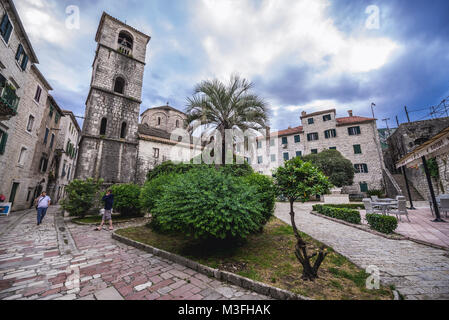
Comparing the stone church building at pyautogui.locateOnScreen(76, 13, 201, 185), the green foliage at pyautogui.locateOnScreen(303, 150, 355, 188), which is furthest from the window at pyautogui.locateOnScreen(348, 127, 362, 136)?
the stone church building at pyautogui.locateOnScreen(76, 13, 201, 185)

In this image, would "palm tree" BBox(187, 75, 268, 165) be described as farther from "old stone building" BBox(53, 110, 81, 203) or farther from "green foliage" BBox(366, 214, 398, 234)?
"old stone building" BBox(53, 110, 81, 203)

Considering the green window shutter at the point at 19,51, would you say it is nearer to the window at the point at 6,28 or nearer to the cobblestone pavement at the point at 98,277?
the window at the point at 6,28

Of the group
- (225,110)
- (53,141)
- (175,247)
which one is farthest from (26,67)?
(175,247)

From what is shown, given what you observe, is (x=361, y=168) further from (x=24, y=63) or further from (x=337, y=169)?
(x=24, y=63)

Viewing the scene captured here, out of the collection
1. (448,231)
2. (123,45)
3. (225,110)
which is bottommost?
(448,231)

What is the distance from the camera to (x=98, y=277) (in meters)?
3.71

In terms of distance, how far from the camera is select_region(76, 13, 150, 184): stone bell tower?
17.1m

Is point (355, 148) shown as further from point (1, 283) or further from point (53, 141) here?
point (53, 141)

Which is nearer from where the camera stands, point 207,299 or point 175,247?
point 207,299

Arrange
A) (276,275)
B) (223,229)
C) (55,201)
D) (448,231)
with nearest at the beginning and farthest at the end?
(276,275), (223,229), (448,231), (55,201)

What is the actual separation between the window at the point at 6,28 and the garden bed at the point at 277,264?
52.2ft

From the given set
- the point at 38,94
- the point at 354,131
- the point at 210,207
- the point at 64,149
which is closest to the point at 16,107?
the point at 38,94

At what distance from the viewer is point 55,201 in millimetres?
23656

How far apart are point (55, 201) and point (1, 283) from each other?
27.3 meters
